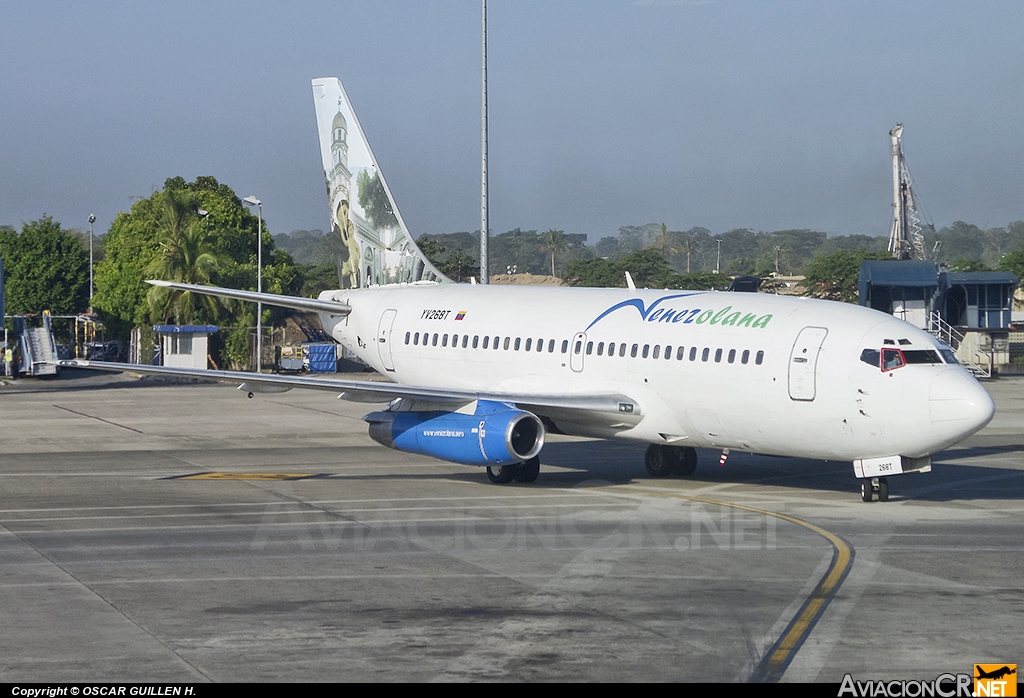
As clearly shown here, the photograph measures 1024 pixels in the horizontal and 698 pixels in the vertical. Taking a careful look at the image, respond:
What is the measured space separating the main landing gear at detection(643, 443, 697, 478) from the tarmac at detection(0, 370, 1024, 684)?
0.68 meters

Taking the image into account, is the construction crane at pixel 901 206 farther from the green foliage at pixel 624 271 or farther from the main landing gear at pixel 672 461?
the main landing gear at pixel 672 461

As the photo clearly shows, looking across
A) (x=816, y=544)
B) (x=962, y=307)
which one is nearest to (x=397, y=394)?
(x=816, y=544)

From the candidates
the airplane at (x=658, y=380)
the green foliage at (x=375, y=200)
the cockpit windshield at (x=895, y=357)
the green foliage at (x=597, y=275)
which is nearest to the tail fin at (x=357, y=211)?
the green foliage at (x=375, y=200)

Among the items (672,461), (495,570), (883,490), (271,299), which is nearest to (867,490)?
(883,490)

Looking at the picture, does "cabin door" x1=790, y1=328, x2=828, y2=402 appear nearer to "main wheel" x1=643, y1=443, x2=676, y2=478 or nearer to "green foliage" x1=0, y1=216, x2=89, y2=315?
"main wheel" x1=643, y1=443, x2=676, y2=478

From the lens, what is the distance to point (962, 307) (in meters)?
79.8

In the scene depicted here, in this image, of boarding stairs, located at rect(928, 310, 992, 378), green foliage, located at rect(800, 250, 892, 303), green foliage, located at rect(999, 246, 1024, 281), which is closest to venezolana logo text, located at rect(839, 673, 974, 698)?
boarding stairs, located at rect(928, 310, 992, 378)

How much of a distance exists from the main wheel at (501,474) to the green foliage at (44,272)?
95.5 meters

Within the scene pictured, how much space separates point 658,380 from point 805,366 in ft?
11.9

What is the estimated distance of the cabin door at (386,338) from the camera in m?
35.4

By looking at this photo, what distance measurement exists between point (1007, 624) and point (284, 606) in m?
9.58

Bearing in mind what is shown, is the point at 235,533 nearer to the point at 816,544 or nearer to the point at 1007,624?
the point at 816,544

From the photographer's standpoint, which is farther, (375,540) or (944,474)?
(944,474)

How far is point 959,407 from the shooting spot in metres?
23.8
